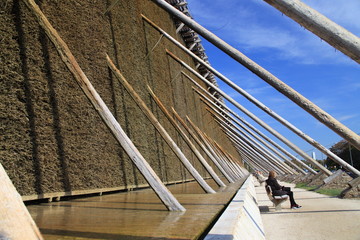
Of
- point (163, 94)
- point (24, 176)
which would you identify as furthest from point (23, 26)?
point (163, 94)

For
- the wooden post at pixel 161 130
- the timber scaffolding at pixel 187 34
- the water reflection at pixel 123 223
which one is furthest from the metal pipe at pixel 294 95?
the timber scaffolding at pixel 187 34

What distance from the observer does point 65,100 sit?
5.37m

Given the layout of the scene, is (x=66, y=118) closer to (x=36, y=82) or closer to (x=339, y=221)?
(x=36, y=82)

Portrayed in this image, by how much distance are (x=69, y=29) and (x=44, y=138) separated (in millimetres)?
2176

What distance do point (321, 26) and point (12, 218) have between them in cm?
275

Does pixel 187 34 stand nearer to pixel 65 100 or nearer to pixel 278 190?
pixel 278 190

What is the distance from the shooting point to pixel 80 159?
18.2 ft

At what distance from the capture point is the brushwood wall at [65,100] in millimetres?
4301

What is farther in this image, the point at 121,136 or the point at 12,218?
the point at 121,136

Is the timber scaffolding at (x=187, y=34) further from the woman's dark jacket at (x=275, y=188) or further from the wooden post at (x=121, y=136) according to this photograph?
the wooden post at (x=121, y=136)

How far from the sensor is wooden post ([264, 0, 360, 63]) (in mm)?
2838

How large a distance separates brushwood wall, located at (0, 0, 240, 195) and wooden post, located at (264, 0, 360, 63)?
3298 mm

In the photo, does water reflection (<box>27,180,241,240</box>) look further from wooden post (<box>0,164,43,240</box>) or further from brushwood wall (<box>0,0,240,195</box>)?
wooden post (<box>0,164,43,240</box>)

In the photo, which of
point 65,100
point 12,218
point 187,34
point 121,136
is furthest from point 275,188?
point 187,34
